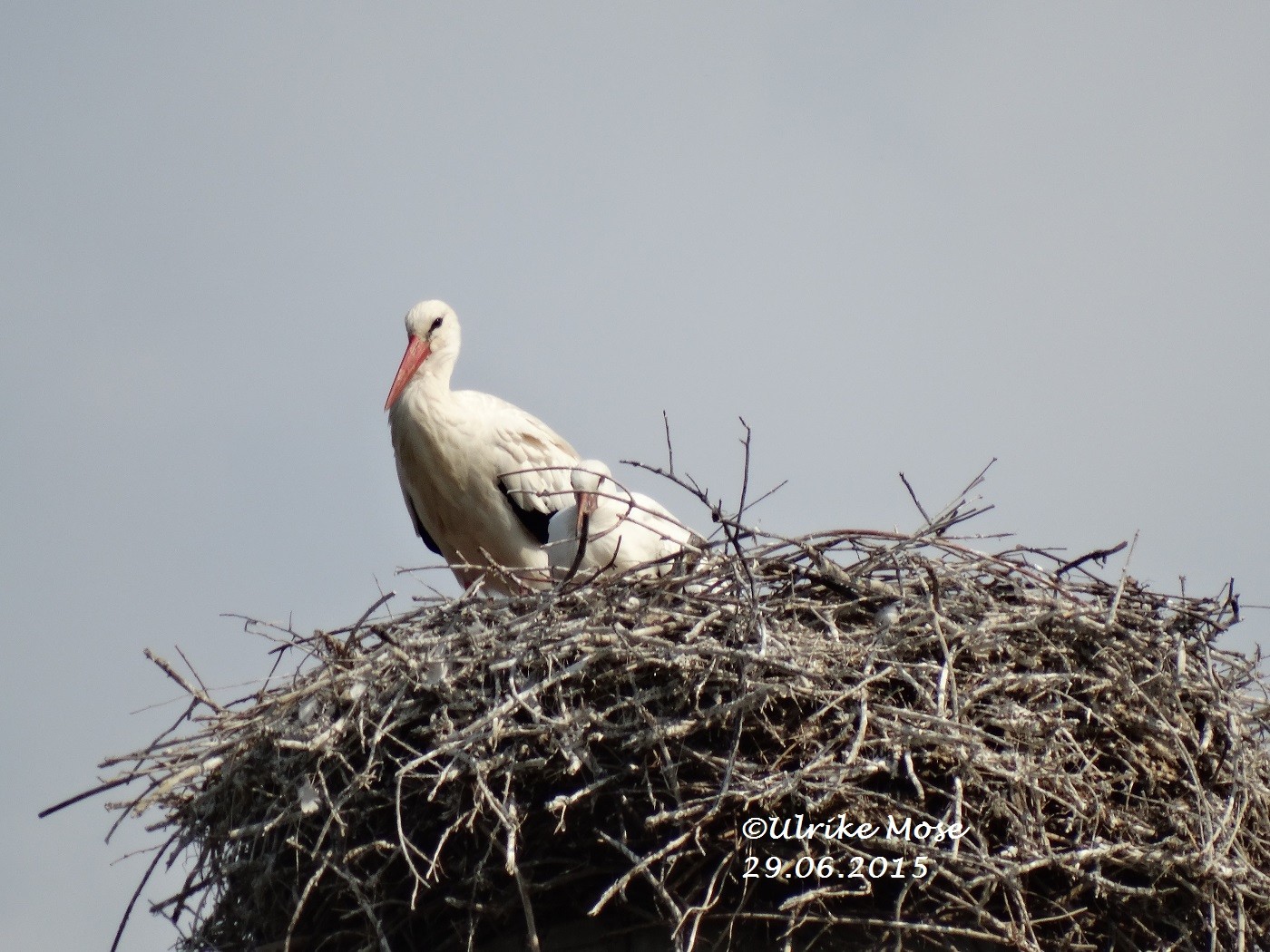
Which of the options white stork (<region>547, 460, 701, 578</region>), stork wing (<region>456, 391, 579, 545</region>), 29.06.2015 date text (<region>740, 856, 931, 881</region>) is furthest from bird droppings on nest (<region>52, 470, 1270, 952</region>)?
stork wing (<region>456, 391, 579, 545</region>)

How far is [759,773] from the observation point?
11.7ft

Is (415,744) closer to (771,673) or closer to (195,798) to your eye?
(195,798)

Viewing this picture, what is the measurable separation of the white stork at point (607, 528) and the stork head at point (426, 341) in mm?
960

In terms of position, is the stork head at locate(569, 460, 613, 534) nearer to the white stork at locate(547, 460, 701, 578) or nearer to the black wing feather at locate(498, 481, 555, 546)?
the white stork at locate(547, 460, 701, 578)

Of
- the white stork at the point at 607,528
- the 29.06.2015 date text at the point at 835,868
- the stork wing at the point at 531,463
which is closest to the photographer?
the 29.06.2015 date text at the point at 835,868

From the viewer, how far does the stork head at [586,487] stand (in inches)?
211

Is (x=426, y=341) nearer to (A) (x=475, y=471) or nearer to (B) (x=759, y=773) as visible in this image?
(A) (x=475, y=471)

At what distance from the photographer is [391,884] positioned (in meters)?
3.86

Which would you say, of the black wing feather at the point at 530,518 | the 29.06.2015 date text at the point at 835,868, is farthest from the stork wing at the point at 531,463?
the 29.06.2015 date text at the point at 835,868

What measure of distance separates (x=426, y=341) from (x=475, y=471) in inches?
26.4

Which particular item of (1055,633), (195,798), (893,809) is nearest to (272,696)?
(195,798)

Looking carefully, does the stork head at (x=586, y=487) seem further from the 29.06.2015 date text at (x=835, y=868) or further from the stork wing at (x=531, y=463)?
the 29.06.2015 date text at (x=835, y=868)

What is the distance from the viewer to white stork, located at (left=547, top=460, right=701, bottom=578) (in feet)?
17.2

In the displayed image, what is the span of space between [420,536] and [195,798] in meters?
2.42
